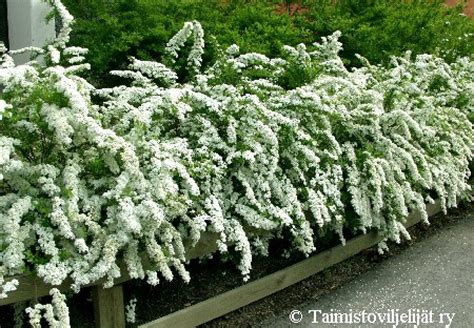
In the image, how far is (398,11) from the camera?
7270 mm

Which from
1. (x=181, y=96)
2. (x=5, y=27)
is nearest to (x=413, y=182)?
(x=181, y=96)

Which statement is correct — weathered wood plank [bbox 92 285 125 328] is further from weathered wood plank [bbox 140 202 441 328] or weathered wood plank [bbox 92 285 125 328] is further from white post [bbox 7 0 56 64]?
white post [bbox 7 0 56 64]

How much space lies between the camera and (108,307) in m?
3.08

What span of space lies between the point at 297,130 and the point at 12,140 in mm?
1611

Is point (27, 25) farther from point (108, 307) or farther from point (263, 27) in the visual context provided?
point (108, 307)

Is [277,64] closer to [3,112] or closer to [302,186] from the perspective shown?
[302,186]

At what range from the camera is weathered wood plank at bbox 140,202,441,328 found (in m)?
3.40

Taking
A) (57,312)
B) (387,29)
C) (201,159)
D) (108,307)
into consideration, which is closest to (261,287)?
(201,159)

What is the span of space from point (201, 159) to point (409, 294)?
161 cm

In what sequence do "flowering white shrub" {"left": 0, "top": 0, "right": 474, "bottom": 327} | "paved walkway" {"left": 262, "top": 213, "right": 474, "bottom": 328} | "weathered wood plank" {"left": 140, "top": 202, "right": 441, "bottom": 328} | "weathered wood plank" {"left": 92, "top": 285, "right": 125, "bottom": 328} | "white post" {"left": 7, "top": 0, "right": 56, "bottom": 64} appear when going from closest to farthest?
"flowering white shrub" {"left": 0, "top": 0, "right": 474, "bottom": 327}, "weathered wood plank" {"left": 92, "top": 285, "right": 125, "bottom": 328}, "weathered wood plank" {"left": 140, "top": 202, "right": 441, "bottom": 328}, "paved walkway" {"left": 262, "top": 213, "right": 474, "bottom": 328}, "white post" {"left": 7, "top": 0, "right": 56, "bottom": 64}

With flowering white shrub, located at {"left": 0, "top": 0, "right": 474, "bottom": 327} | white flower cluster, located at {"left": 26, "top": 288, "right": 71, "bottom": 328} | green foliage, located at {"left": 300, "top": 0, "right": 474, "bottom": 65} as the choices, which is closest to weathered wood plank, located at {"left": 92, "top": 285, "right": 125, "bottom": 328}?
flowering white shrub, located at {"left": 0, "top": 0, "right": 474, "bottom": 327}

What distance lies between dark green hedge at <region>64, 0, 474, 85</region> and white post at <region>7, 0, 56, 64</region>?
1.68ft

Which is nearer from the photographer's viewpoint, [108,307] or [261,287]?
[108,307]

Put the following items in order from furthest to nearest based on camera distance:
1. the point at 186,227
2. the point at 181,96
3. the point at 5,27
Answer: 1. the point at 5,27
2. the point at 181,96
3. the point at 186,227
